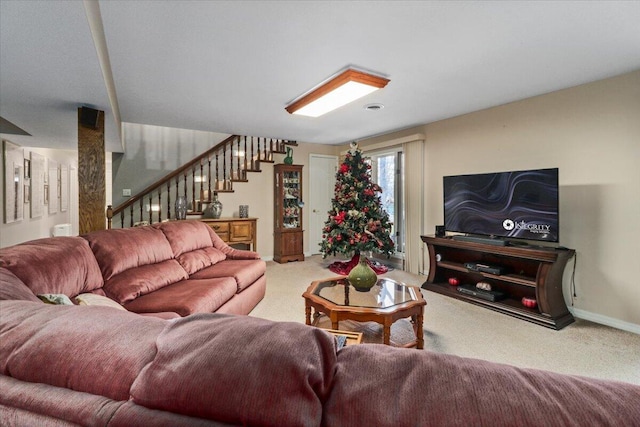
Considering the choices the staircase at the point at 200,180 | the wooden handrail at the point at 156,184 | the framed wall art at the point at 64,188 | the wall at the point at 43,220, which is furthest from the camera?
the framed wall art at the point at 64,188

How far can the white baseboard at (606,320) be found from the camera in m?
2.69

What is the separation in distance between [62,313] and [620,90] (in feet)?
13.6

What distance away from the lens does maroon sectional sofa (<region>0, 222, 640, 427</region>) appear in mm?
435

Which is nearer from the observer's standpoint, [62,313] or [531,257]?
[62,313]

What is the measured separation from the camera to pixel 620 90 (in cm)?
274

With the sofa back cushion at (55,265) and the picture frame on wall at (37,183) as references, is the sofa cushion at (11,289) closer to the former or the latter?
the sofa back cushion at (55,265)

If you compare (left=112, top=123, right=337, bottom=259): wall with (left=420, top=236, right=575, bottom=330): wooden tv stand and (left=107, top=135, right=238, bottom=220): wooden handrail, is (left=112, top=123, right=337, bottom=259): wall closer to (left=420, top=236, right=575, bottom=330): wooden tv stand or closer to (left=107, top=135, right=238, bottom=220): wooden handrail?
(left=107, top=135, right=238, bottom=220): wooden handrail

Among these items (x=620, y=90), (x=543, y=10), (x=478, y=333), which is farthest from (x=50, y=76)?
(x=620, y=90)

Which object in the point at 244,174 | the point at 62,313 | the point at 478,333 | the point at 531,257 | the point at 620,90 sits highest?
the point at 620,90

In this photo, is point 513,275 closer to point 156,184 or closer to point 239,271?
point 239,271

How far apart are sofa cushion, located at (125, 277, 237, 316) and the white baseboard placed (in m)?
3.43

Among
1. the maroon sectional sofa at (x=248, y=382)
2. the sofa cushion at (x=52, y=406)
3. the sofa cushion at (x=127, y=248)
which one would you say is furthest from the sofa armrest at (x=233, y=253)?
the sofa cushion at (x=52, y=406)

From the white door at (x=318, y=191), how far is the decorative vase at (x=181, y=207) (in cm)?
228

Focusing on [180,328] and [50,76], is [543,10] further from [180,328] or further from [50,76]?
[50,76]
